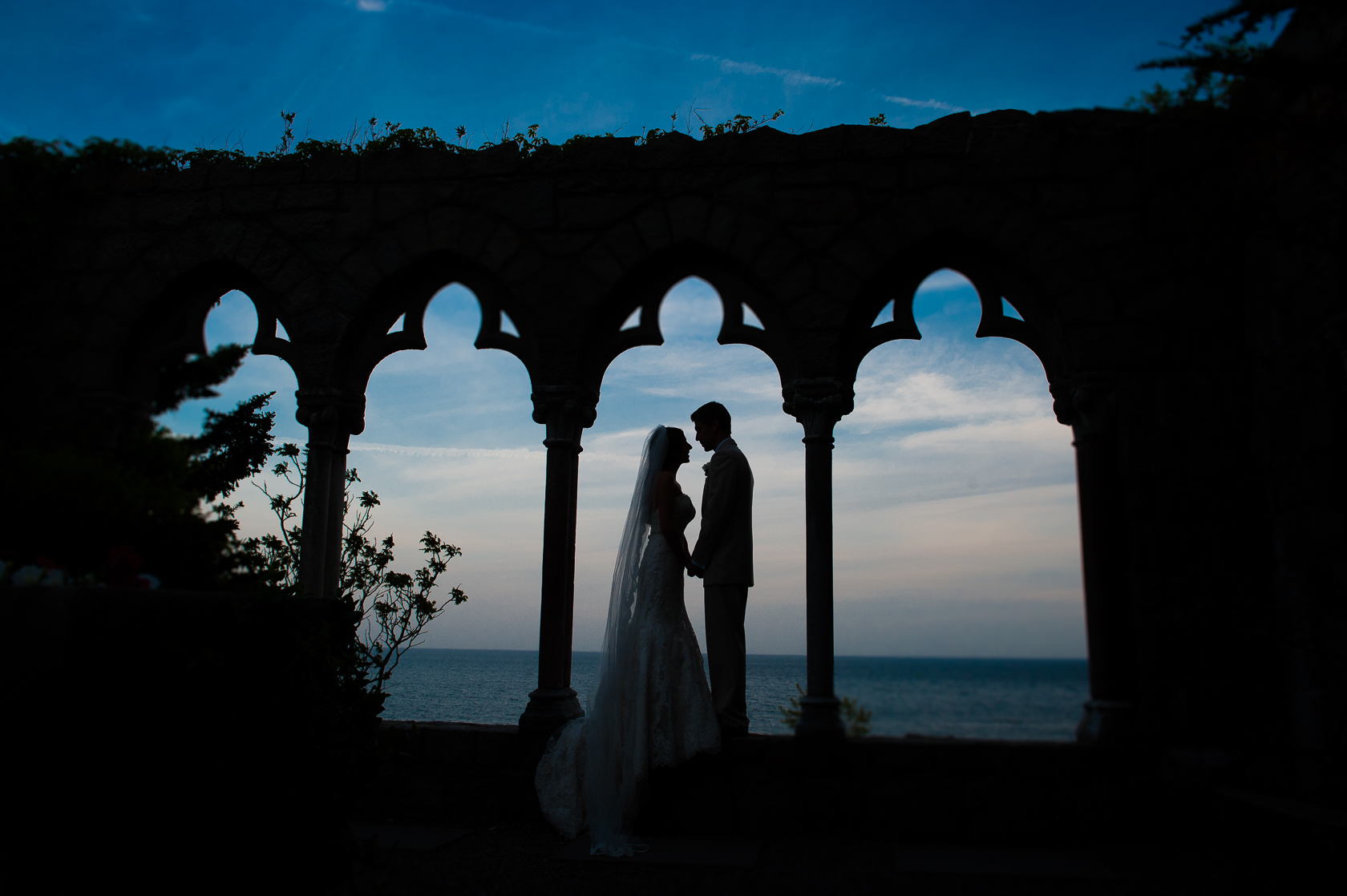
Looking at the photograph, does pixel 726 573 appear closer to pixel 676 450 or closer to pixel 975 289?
pixel 676 450

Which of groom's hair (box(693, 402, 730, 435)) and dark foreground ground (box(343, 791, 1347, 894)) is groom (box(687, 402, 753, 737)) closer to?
groom's hair (box(693, 402, 730, 435))

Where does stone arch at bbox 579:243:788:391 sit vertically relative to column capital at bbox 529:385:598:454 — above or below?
above

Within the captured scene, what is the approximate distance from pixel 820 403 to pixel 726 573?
89 centimetres

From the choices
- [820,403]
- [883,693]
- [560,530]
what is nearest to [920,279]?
[820,403]

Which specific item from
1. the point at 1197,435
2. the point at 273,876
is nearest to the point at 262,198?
the point at 273,876

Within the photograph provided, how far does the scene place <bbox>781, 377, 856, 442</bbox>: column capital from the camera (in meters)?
3.94

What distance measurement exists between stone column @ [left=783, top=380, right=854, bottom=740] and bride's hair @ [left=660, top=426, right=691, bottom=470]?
1.73 feet

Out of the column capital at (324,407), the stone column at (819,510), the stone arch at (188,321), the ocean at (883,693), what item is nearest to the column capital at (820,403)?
the stone column at (819,510)

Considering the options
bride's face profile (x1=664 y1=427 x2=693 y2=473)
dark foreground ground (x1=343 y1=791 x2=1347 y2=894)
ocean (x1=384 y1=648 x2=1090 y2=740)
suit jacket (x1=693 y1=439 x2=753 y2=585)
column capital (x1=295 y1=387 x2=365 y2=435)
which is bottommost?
ocean (x1=384 y1=648 x2=1090 y2=740)

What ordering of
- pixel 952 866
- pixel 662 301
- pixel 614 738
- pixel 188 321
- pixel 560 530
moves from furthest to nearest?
1. pixel 188 321
2. pixel 662 301
3. pixel 560 530
4. pixel 614 738
5. pixel 952 866

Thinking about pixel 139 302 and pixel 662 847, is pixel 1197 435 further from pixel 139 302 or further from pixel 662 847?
Result: pixel 139 302

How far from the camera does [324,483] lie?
4.17 meters

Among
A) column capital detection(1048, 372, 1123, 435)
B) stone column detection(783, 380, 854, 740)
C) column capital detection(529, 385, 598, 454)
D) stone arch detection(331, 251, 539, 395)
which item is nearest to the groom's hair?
stone column detection(783, 380, 854, 740)

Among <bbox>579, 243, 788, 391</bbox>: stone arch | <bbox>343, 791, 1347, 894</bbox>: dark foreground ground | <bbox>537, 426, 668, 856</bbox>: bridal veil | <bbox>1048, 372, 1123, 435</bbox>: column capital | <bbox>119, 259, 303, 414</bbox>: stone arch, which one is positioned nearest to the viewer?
<bbox>343, 791, 1347, 894</bbox>: dark foreground ground
